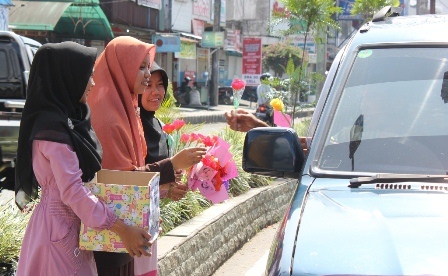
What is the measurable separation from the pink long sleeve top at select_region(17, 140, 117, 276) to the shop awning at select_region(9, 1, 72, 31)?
21970 mm

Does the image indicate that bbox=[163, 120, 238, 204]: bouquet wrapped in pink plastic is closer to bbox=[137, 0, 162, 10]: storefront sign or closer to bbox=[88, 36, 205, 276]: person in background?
bbox=[88, 36, 205, 276]: person in background

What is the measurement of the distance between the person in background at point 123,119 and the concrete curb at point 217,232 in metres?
1.16

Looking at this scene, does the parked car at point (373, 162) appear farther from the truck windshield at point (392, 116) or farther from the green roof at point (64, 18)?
the green roof at point (64, 18)

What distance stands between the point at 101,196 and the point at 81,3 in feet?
78.9

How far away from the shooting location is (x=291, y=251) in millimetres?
2529

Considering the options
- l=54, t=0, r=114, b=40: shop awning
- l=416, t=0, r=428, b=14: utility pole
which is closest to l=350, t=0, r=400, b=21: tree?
l=54, t=0, r=114, b=40: shop awning

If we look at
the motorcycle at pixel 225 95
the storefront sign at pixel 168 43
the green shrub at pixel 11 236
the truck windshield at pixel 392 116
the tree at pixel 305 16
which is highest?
the tree at pixel 305 16

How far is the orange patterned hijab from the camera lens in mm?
3814

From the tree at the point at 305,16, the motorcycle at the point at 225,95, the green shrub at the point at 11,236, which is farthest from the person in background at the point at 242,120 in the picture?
the motorcycle at the point at 225,95

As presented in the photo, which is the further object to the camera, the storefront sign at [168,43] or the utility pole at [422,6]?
the storefront sign at [168,43]

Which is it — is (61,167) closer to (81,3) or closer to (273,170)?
(273,170)

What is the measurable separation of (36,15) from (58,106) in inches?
897

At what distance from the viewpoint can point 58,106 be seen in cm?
331

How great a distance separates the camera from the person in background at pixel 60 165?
3.24m
